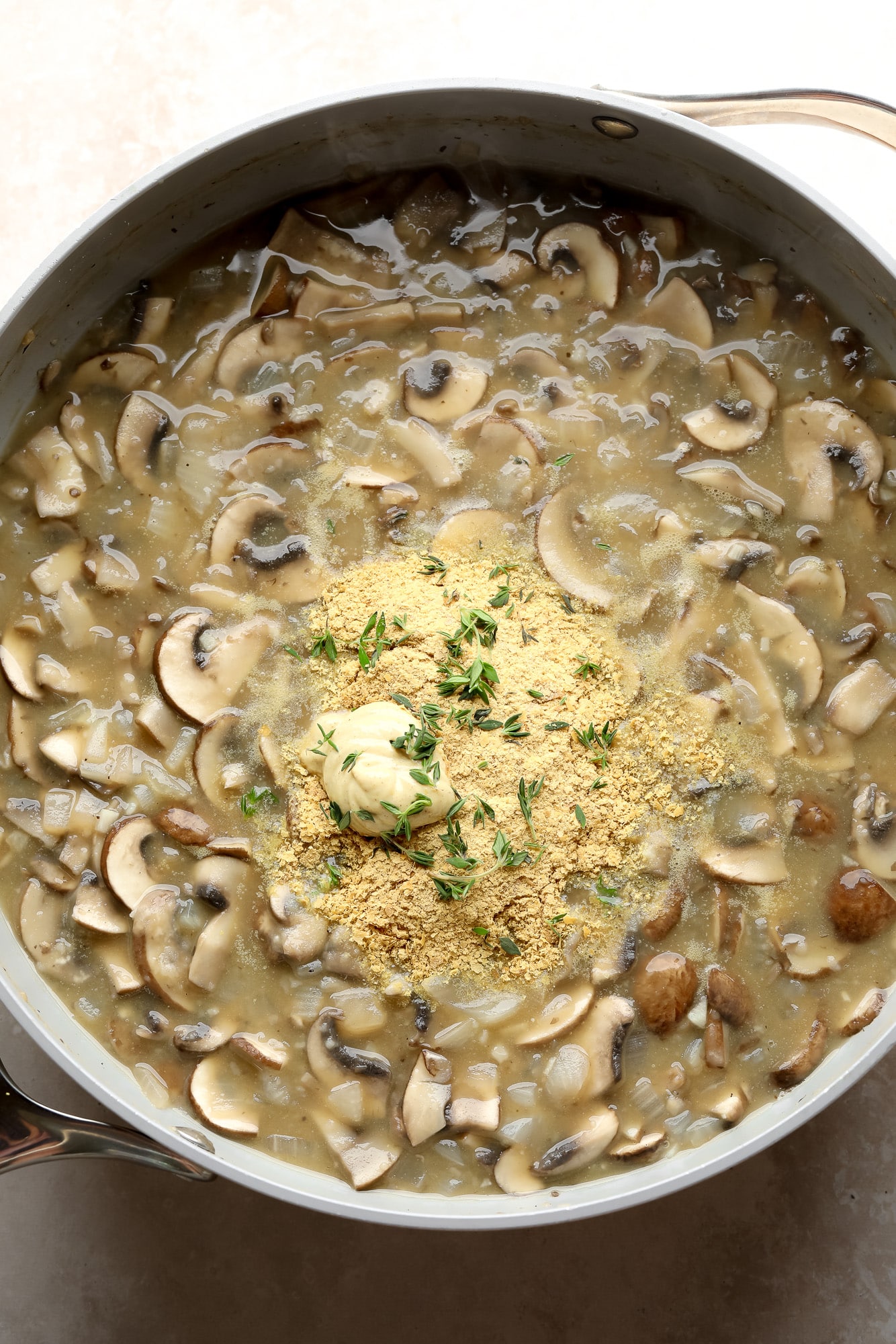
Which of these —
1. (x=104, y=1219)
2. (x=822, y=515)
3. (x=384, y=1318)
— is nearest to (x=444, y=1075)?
(x=384, y=1318)

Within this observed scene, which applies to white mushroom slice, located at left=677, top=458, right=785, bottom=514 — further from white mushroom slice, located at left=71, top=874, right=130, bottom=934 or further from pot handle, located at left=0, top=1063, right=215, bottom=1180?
pot handle, located at left=0, top=1063, right=215, bottom=1180

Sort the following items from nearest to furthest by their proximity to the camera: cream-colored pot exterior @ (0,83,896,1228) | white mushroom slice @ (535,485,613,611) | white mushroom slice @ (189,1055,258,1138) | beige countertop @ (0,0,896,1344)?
cream-colored pot exterior @ (0,83,896,1228) → white mushroom slice @ (189,1055,258,1138) → white mushroom slice @ (535,485,613,611) → beige countertop @ (0,0,896,1344)

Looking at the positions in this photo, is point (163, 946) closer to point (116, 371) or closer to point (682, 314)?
point (116, 371)

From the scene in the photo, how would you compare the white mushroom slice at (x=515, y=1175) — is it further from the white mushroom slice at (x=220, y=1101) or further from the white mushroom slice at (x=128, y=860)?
the white mushroom slice at (x=128, y=860)

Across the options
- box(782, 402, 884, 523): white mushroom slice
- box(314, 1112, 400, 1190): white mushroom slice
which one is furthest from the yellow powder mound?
box(782, 402, 884, 523): white mushroom slice

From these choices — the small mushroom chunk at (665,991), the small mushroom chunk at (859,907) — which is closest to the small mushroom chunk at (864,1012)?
the small mushroom chunk at (859,907)

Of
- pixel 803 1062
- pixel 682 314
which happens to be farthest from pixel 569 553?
pixel 803 1062

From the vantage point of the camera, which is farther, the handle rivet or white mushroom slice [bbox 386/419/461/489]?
white mushroom slice [bbox 386/419/461/489]
